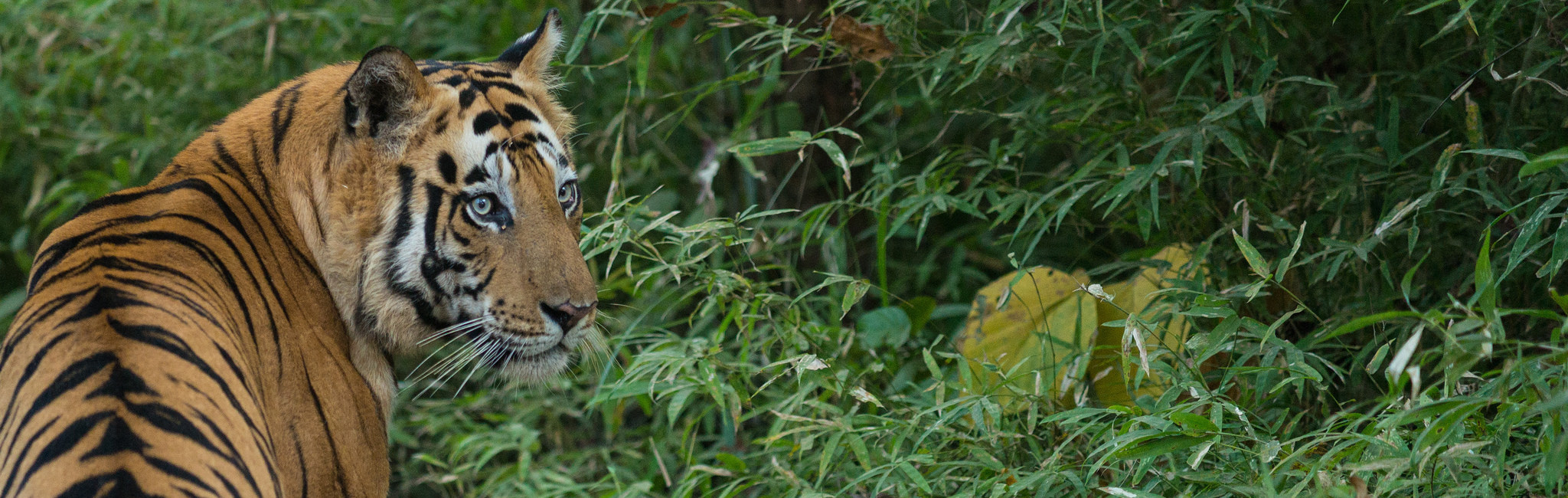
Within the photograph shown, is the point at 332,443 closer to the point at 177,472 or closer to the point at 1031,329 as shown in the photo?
the point at 177,472

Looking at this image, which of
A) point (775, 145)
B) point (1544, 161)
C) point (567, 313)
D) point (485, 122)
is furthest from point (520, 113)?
point (1544, 161)

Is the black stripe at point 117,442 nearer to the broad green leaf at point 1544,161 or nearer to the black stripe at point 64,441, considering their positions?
the black stripe at point 64,441

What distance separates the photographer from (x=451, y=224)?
1.82 metres

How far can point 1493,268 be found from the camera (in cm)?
200

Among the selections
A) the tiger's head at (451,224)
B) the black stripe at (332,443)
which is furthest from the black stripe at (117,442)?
the tiger's head at (451,224)

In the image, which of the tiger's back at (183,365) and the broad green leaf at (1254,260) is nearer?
the tiger's back at (183,365)

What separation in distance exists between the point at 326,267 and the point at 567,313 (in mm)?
377

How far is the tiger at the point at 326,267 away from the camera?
56.9 inches

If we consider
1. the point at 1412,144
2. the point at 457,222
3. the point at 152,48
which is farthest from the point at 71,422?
the point at 152,48

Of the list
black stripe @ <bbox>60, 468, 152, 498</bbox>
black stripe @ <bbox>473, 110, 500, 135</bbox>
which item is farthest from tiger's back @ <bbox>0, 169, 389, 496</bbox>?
black stripe @ <bbox>473, 110, 500, 135</bbox>

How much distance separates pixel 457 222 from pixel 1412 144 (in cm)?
181

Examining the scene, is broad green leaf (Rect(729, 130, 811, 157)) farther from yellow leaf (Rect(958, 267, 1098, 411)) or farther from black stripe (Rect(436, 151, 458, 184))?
black stripe (Rect(436, 151, 458, 184))

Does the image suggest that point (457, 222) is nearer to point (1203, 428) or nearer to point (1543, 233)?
point (1203, 428)

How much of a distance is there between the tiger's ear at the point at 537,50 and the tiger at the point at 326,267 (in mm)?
31
